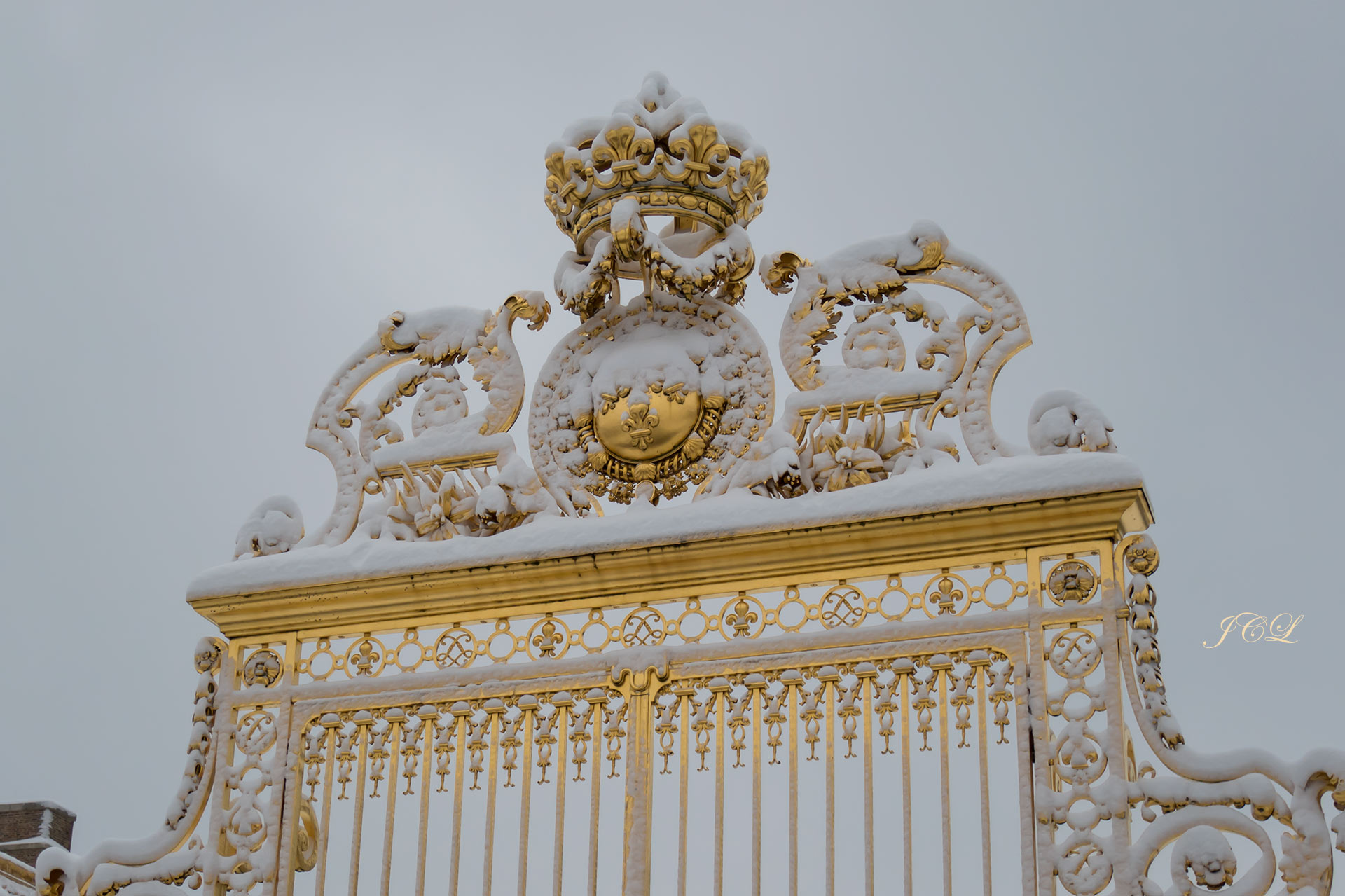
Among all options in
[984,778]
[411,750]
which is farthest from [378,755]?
[984,778]

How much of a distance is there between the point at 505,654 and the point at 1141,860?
2700 mm

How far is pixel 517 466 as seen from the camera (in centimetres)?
804

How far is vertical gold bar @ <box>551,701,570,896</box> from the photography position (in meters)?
7.52

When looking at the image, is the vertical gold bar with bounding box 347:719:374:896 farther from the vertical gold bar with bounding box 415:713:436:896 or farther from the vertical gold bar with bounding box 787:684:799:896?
the vertical gold bar with bounding box 787:684:799:896

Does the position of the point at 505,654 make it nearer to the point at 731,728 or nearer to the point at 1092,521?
the point at 731,728

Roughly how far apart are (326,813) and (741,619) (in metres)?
1.94

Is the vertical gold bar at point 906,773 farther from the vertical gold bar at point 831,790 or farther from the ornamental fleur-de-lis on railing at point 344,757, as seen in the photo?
the ornamental fleur-de-lis on railing at point 344,757

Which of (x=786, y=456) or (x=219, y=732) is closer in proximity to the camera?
(x=786, y=456)

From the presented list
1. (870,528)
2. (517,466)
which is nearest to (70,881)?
(517,466)

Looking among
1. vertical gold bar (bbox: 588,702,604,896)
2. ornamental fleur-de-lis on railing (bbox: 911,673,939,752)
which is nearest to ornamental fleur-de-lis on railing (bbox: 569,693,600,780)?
vertical gold bar (bbox: 588,702,604,896)

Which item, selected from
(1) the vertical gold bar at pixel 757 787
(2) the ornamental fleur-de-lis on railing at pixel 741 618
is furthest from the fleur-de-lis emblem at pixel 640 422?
(1) the vertical gold bar at pixel 757 787

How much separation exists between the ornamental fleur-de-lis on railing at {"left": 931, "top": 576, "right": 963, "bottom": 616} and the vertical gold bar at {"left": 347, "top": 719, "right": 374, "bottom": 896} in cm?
244

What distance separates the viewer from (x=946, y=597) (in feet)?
24.1

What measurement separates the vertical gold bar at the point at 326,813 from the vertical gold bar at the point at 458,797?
1.87 ft
